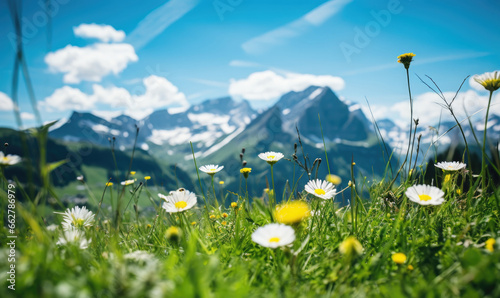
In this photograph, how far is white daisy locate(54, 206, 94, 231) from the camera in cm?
221

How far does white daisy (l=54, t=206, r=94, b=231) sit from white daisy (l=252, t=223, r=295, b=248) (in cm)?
155

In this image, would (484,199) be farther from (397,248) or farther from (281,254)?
(281,254)

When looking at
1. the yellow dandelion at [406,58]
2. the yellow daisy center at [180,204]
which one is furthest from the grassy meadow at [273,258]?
the yellow dandelion at [406,58]

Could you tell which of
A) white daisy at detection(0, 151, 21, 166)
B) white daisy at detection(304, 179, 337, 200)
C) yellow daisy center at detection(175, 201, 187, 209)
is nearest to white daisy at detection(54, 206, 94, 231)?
white daisy at detection(0, 151, 21, 166)

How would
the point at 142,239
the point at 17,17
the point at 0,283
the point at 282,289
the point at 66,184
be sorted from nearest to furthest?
the point at 0,283 < the point at 17,17 < the point at 282,289 < the point at 142,239 < the point at 66,184

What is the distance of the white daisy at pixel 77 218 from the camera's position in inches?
87.0

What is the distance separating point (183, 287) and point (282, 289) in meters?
0.66

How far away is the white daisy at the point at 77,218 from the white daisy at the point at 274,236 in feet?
5.09

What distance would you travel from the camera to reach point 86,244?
1739mm

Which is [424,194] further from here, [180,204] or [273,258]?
[180,204]

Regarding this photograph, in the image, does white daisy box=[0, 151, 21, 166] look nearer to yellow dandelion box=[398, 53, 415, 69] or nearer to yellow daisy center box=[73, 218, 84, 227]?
yellow daisy center box=[73, 218, 84, 227]

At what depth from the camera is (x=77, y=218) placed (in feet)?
7.56

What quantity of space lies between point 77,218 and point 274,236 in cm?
178

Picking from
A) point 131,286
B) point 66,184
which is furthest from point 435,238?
point 66,184
